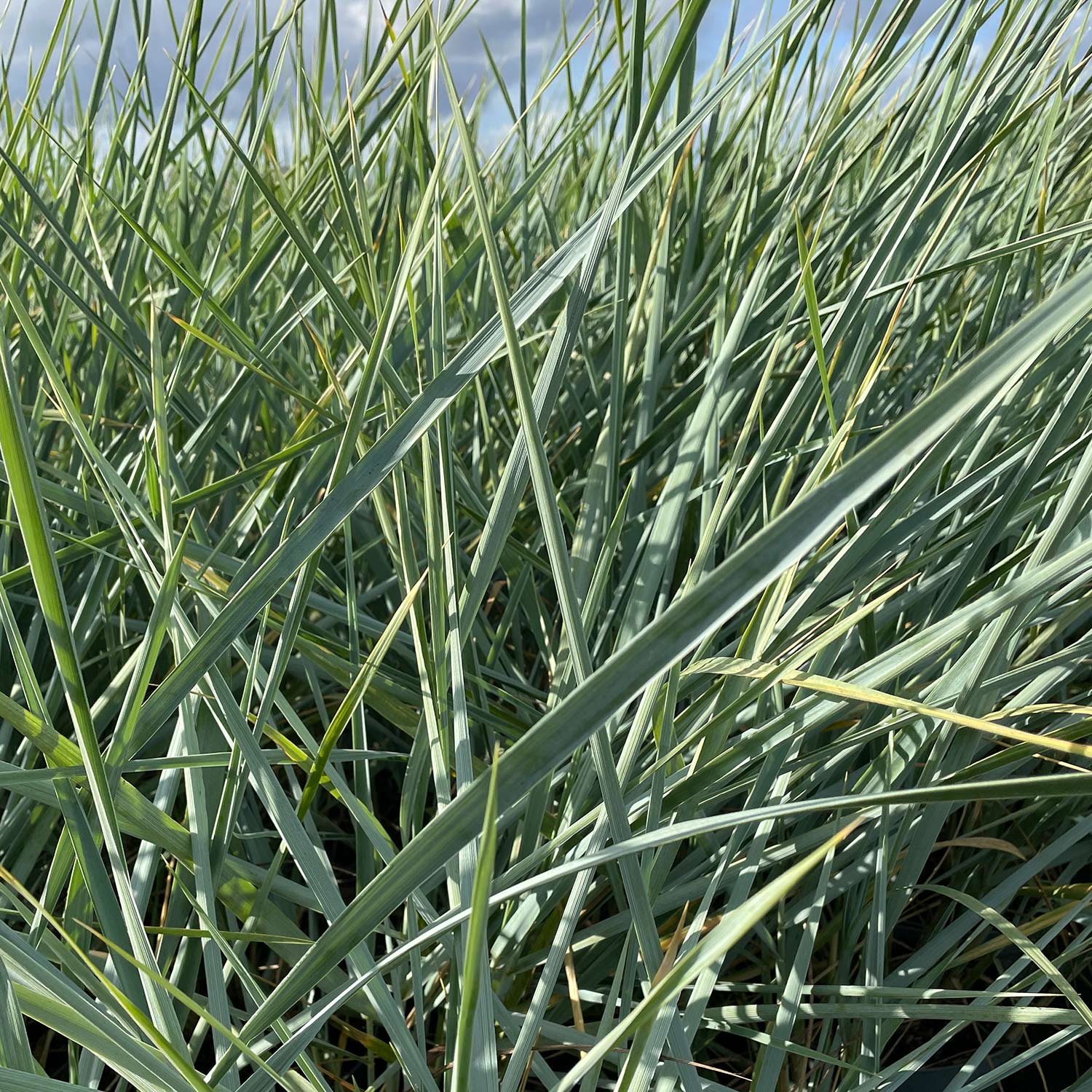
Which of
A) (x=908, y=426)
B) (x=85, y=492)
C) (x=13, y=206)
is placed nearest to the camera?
(x=908, y=426)

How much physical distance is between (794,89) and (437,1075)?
696mm

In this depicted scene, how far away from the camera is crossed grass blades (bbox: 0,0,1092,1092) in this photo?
0.90ft

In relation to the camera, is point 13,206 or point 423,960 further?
point 13,206

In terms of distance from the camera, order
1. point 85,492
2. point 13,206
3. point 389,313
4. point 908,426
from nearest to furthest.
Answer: point 908,426 < point 389,313 < point 85,492 < point 13,206

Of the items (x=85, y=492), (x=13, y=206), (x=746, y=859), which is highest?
(x=13, y=206)

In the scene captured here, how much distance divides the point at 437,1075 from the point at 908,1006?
0.21 meters

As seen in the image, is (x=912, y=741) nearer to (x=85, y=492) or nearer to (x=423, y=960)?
(x=423, y=960)

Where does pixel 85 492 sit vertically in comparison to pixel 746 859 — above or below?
above

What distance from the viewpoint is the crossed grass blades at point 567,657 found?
27 centimetres

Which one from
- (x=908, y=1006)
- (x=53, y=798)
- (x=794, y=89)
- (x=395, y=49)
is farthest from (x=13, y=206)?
(x=908, y=1006)

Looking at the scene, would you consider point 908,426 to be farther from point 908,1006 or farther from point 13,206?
point 13,206

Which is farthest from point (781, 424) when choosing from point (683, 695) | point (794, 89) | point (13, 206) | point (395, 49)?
A: point (13, 206)

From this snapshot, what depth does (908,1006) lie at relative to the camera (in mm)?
380

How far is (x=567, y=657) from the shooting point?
502mm
